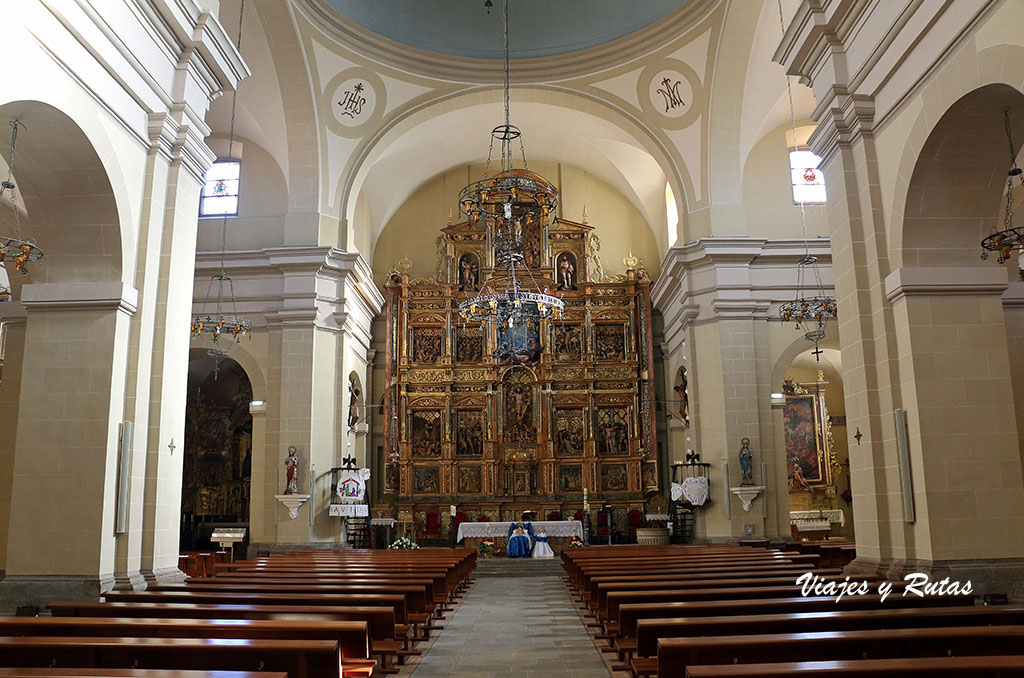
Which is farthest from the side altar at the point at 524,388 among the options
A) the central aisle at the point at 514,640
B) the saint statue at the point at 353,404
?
the central aisle at the point at 514,640

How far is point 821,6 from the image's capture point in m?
8.77

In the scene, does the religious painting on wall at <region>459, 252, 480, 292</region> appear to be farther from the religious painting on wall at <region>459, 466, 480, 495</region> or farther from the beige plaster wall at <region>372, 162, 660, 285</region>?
the religious painting on wall at <region>459, 466, 480, 495</region>

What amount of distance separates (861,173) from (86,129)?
742 cm

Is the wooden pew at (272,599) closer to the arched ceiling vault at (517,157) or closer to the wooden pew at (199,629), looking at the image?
the wooden pew at (199,629)

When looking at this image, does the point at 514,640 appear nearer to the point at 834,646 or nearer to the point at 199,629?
the point at 199,629

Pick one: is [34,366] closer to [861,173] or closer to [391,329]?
[861,173]

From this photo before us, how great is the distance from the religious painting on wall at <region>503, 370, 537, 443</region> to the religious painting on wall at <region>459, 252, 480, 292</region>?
8.34 feet

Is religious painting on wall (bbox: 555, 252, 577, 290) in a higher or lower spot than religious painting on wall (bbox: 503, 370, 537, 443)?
higher

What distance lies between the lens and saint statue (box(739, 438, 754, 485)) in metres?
15.6

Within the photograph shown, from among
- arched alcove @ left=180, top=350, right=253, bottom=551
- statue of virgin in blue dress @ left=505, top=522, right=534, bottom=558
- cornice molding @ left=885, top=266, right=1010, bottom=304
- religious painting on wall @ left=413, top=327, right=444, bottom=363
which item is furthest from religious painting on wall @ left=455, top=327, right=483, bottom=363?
cornice molding @ left=885, top=266, right=1010, bottom=304

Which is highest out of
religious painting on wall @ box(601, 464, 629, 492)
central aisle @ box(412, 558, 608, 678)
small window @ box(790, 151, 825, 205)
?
small window @ box(790, 151, 825, 205)

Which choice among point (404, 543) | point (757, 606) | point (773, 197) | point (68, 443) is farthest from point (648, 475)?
point (757, 606)

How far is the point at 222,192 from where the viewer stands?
18922mm

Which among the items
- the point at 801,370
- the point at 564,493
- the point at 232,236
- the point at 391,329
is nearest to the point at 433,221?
the point at 391,329
